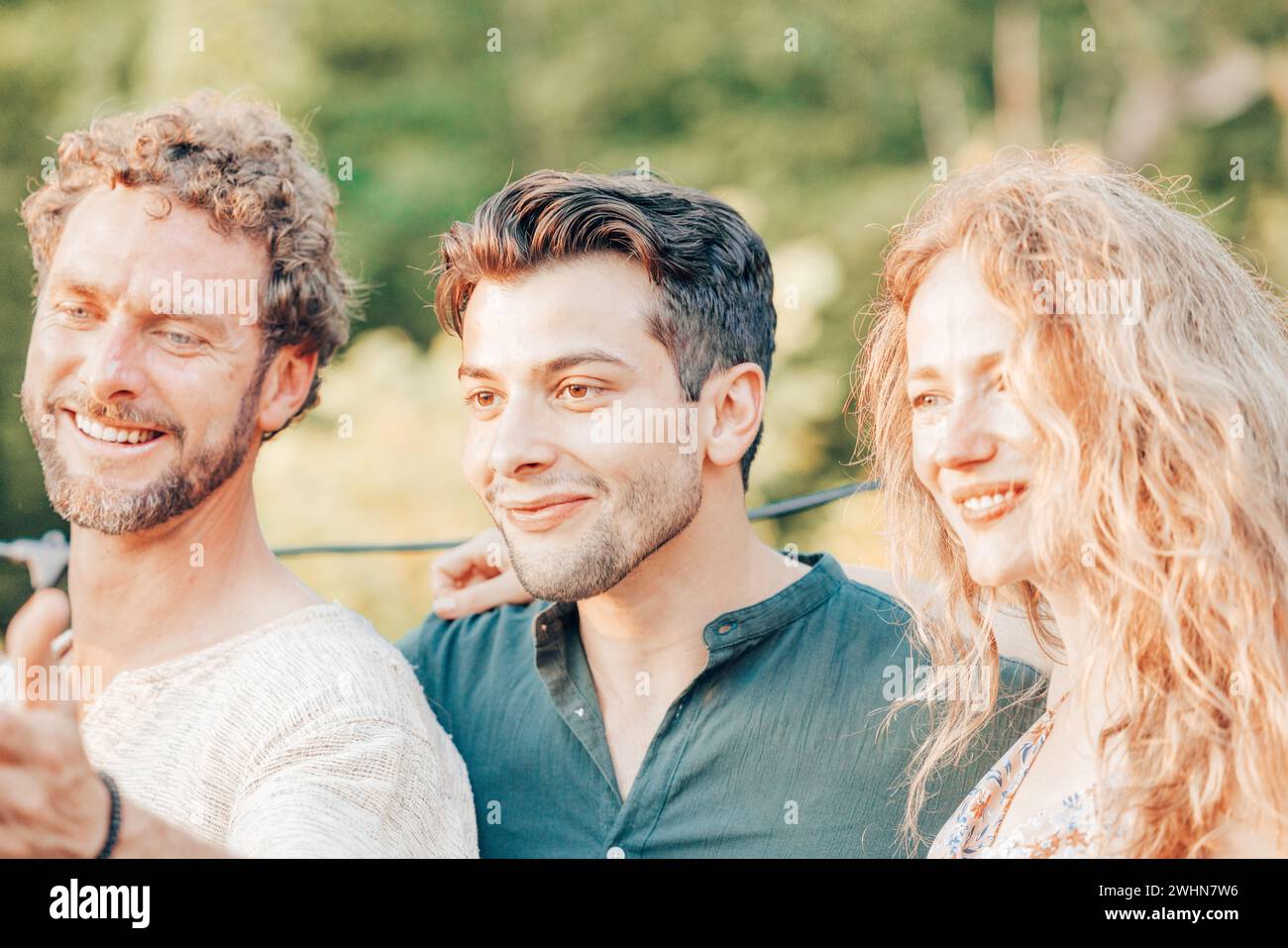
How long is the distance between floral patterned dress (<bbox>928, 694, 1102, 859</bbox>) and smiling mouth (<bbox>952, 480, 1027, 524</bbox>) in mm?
316

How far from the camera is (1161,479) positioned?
176cm

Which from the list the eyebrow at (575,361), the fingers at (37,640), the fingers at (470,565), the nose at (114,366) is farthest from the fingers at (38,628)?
the fingers at (470,565)

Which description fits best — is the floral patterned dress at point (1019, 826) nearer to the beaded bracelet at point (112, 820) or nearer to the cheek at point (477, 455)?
the cheek at point (477, 455)

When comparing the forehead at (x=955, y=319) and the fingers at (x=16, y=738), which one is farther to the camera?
the forehead at (x=955, y=319)

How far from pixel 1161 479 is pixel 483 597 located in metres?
1.42

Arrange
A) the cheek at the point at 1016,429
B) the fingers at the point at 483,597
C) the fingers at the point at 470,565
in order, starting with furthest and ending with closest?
1. the fingers at the point at 470,565
2. the fingers at the point at 483,597
3. the cheek at the point at 1016,429

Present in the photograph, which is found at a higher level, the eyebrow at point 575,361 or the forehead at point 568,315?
the forehead at point 568,315

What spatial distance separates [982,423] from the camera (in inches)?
73.1

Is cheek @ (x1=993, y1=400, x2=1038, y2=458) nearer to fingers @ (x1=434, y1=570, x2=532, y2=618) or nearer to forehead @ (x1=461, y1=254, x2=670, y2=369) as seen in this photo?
forehead @ (x1=461, y1=254, x2=670, y2=369)

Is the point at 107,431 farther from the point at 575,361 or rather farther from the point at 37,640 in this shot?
the point at 37,640

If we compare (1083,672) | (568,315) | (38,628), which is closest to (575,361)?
(568,315)

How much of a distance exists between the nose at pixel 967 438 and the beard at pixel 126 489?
1.27 metres

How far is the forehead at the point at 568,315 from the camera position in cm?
231
